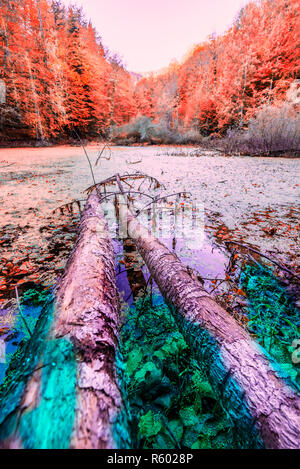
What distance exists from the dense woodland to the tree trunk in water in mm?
11376

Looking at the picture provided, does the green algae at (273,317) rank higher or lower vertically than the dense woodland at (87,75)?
lower

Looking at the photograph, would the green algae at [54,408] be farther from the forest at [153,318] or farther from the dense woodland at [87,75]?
the dense woodland at [87,75]

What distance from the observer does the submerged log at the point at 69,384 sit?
0.48m

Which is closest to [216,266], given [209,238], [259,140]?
[209,238]

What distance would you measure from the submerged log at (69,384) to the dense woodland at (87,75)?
37.1 feet

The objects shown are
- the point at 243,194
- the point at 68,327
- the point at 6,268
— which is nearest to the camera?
the point at 68,327

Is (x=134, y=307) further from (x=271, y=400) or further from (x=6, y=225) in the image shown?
(x=6, y=225)

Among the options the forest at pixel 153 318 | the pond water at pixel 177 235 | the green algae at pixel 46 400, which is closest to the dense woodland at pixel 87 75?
the pond water at pixel 177 235

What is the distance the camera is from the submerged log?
482mm

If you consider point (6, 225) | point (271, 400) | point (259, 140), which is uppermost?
point (259, 140)

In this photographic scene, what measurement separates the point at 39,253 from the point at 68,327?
1.50m

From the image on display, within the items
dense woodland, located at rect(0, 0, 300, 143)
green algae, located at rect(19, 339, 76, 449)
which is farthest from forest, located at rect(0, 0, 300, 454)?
dense woodland, located at rect(0, 0, 300, 143)

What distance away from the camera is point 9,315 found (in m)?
1.32

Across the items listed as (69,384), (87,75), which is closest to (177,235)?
(69,384)
